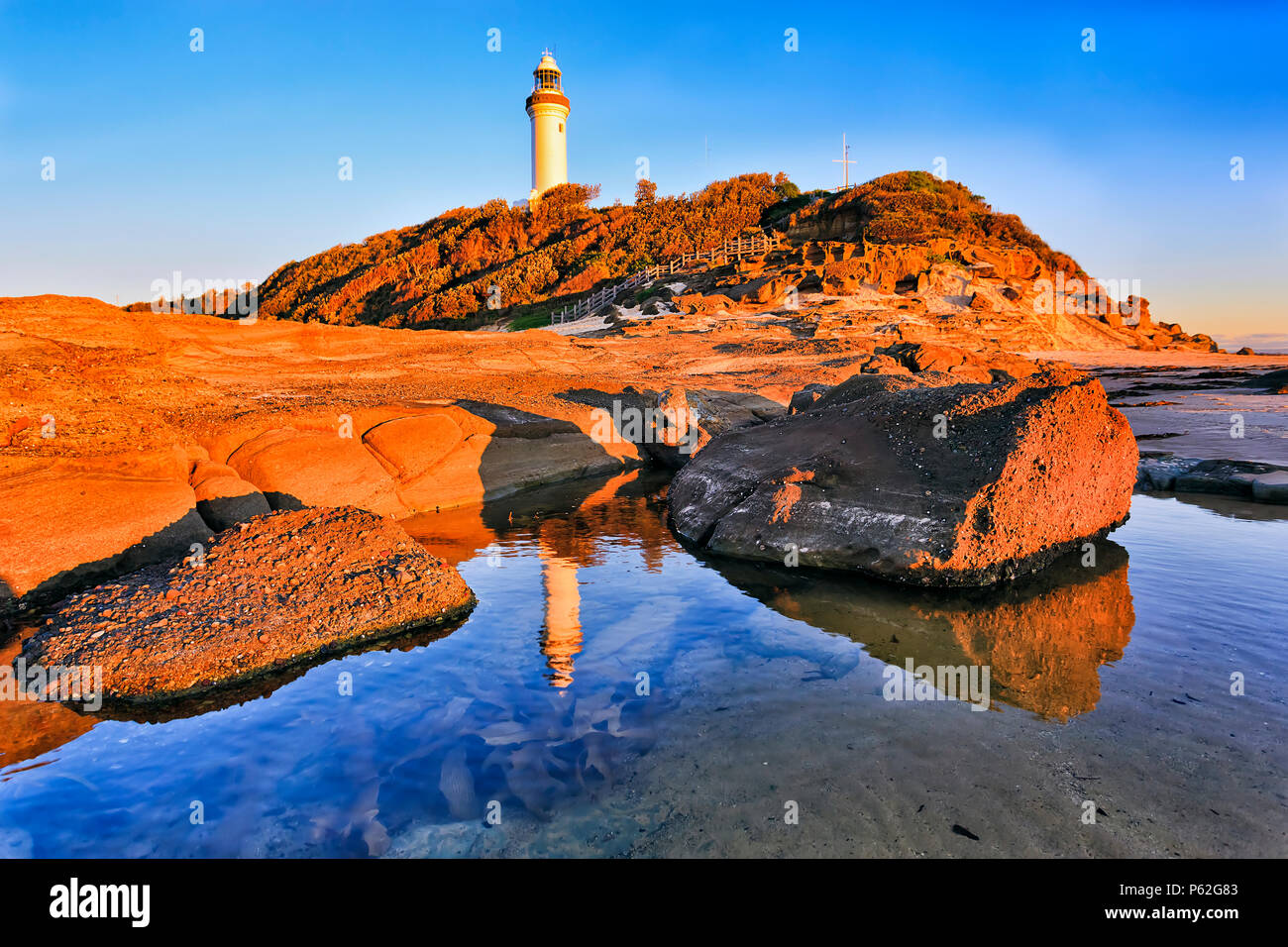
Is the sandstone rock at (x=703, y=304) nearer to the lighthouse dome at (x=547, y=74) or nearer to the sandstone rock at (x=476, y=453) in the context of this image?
the sandstone rock at (x=476, y=453)

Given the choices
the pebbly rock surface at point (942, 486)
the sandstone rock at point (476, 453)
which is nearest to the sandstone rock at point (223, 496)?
the sandstone rock at point (476, 453)

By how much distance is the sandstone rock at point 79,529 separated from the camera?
6.05 meters

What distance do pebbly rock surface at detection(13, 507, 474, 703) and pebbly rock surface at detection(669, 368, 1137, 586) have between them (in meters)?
3.40

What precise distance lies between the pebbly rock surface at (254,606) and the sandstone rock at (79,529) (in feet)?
3.44

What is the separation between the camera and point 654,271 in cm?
4419

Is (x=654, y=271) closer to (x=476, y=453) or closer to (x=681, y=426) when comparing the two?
(x=681, y=426)

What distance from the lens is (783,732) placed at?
3963 millimetres

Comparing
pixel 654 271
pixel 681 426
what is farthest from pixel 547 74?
pixel 681 426

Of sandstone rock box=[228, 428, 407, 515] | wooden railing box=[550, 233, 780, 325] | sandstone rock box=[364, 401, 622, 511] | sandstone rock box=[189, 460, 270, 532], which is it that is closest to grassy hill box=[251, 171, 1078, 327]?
Result: wooden railing box=[550, 233, 780, 325]

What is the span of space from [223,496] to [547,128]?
67932 millimetres

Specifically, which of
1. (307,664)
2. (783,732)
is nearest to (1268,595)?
(783,732)

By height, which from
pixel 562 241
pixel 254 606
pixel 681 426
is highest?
pixel 562 241

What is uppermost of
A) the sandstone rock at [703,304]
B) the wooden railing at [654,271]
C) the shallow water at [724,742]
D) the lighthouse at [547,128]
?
the lighthouse at [547,128]
